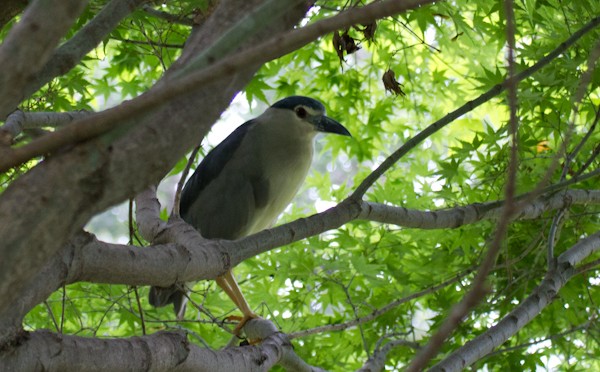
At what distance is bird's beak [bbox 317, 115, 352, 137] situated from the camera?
10.1 feet

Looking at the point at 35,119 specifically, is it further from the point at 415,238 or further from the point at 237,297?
the point at 415,238

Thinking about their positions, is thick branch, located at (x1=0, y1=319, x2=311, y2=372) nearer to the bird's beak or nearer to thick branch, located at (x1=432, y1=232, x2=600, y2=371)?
thick branch, located at (x1=432, y1=232, x2=600, y2=371)

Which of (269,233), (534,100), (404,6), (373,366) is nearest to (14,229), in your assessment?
(404,6)

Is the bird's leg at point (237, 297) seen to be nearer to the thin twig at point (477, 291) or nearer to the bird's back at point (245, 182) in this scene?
the bird's back at point (245, 182)

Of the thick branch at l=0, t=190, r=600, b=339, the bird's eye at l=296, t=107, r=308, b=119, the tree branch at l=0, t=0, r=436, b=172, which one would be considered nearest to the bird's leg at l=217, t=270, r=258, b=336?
the thick branch at l=0, t=190, r=600, b=339

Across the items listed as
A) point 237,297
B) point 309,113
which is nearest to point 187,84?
point 237,297

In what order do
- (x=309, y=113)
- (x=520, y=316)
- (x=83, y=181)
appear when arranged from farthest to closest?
(x=309, y=113) → (x=520, y=316) → (x=83, y=181)

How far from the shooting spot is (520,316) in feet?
6.66

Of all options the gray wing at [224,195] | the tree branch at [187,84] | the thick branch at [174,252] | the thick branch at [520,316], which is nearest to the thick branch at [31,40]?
the tree branch at [187,84]

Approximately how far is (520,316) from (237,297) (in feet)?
2.81

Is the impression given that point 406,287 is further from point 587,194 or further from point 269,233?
point 269,233

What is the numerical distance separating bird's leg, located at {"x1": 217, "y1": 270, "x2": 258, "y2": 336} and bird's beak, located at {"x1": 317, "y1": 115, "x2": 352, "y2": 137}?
2.71ft

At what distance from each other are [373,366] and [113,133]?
1.49 m

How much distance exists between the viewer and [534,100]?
257cm
